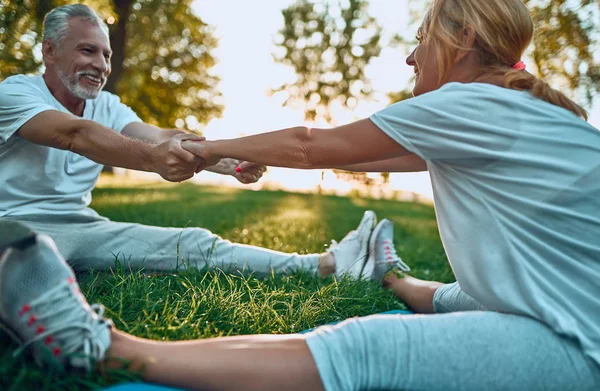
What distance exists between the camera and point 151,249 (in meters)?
3.44

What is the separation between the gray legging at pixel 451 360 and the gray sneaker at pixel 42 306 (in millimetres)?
682

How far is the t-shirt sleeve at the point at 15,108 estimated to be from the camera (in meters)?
2.98

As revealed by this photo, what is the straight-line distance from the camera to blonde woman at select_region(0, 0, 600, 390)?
5.71ft

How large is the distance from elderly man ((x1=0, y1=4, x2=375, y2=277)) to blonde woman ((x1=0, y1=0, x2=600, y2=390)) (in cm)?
109

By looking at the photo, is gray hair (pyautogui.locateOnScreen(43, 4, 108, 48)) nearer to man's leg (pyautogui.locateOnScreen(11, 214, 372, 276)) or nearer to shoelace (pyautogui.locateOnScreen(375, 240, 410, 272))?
man's leg (pyautogui.locateOnScreen(11, 214, 372, 276))

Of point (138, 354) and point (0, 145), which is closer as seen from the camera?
point (138, 354)

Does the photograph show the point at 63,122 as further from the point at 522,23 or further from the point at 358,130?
the point at 522,23

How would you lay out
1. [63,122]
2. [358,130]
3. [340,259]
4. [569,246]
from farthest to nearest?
[340,259] → [63,122] → [358,130] → [569,246]

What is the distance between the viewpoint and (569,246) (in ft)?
6.23

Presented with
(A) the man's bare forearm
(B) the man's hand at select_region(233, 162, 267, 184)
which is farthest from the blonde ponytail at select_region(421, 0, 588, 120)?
(A) the man's bare forearm

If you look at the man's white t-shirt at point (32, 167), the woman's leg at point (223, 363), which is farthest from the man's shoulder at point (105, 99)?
the woman's leg at point (223, 363)

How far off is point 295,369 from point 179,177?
5.64 ft

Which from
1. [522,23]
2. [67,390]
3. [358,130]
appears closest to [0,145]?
[67,390]

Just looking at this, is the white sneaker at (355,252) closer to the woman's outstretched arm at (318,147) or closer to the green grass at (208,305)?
the green grass at (208,305)
